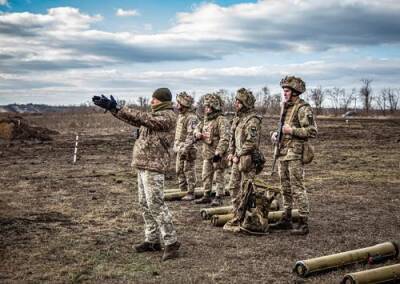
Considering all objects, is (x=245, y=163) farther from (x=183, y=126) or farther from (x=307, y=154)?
(x=183, y=126)

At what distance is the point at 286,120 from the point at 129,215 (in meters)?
3.98

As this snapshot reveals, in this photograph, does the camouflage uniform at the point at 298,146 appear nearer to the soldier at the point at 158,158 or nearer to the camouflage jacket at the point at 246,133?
the camouflage jacket at the point at 246,133

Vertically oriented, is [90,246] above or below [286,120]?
below

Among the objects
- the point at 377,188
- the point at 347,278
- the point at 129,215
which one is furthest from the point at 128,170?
the point at 347,278

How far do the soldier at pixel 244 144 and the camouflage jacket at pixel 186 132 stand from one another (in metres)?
2.90

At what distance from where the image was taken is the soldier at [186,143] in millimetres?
11695

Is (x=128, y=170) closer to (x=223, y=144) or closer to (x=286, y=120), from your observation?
(x=223, y=144)

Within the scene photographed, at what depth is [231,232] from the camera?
8.46m

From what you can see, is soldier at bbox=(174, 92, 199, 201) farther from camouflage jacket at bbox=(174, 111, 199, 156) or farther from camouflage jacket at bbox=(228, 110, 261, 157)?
camouflage jacket at bbox=(228, 110, 261, 157)

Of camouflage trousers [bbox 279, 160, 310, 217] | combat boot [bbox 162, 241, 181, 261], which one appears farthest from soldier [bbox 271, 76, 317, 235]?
combat boot [bbox 162, 241, 181, 261]

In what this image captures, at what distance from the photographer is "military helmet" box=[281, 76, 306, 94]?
323 inches

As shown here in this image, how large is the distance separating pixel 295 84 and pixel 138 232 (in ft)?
12.9

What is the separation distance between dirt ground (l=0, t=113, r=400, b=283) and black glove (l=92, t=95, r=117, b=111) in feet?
7.39

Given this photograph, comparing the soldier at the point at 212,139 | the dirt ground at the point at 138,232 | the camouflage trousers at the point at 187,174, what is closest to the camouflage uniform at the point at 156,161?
the dirt ground at the point at 138,232
